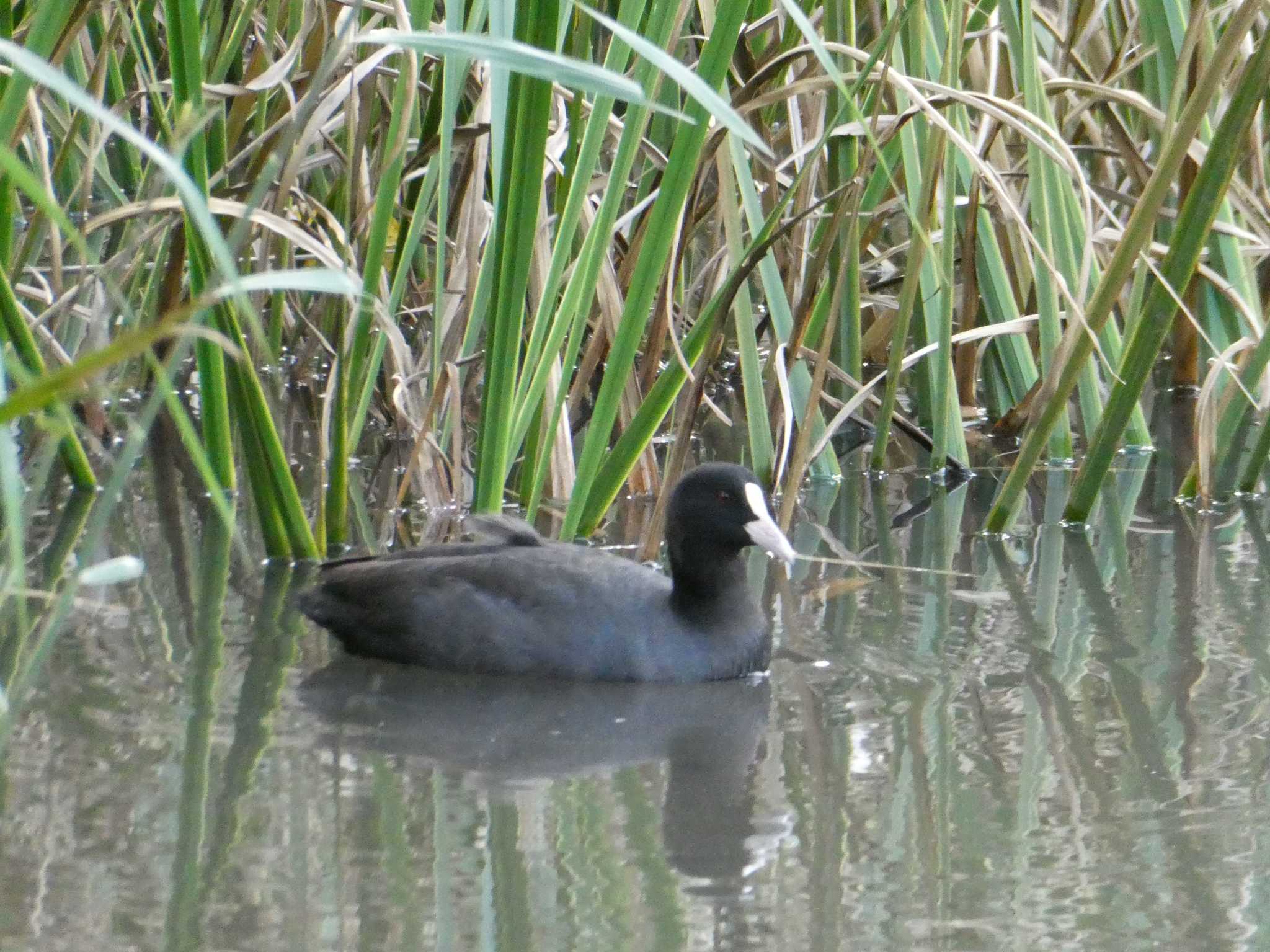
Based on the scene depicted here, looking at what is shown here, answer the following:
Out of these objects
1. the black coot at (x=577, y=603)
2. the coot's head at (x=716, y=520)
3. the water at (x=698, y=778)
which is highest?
the coot's head at (x=716, y=520)

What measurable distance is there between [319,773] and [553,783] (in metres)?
0.36

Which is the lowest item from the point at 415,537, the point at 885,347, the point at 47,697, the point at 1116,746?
the point at 1116,746

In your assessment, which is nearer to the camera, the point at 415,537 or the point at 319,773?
the point at 319,773

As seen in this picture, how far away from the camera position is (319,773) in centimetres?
276

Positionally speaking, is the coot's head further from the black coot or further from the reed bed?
the reed bed

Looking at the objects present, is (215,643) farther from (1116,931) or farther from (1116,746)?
(1116,931)

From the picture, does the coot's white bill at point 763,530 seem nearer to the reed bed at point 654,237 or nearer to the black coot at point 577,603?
the black coot at point 577,603

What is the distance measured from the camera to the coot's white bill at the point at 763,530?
344 centimetres

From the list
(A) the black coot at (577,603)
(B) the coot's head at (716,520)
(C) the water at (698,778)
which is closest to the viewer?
(C) the water at (698,778)

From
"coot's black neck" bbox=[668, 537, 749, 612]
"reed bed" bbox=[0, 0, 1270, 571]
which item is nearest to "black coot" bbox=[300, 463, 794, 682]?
"coot's black neck" bbox=[668, 537, 749, 612]

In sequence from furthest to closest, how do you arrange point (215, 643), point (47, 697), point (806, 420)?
point (806, 420)
point (215, 643)
point (47, 697)

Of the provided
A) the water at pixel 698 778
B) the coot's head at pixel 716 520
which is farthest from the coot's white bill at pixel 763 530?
the water at pixel 698 778

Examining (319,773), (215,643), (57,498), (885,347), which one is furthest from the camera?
(885,347)

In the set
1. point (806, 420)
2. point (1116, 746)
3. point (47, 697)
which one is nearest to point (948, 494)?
point (806, 420)
